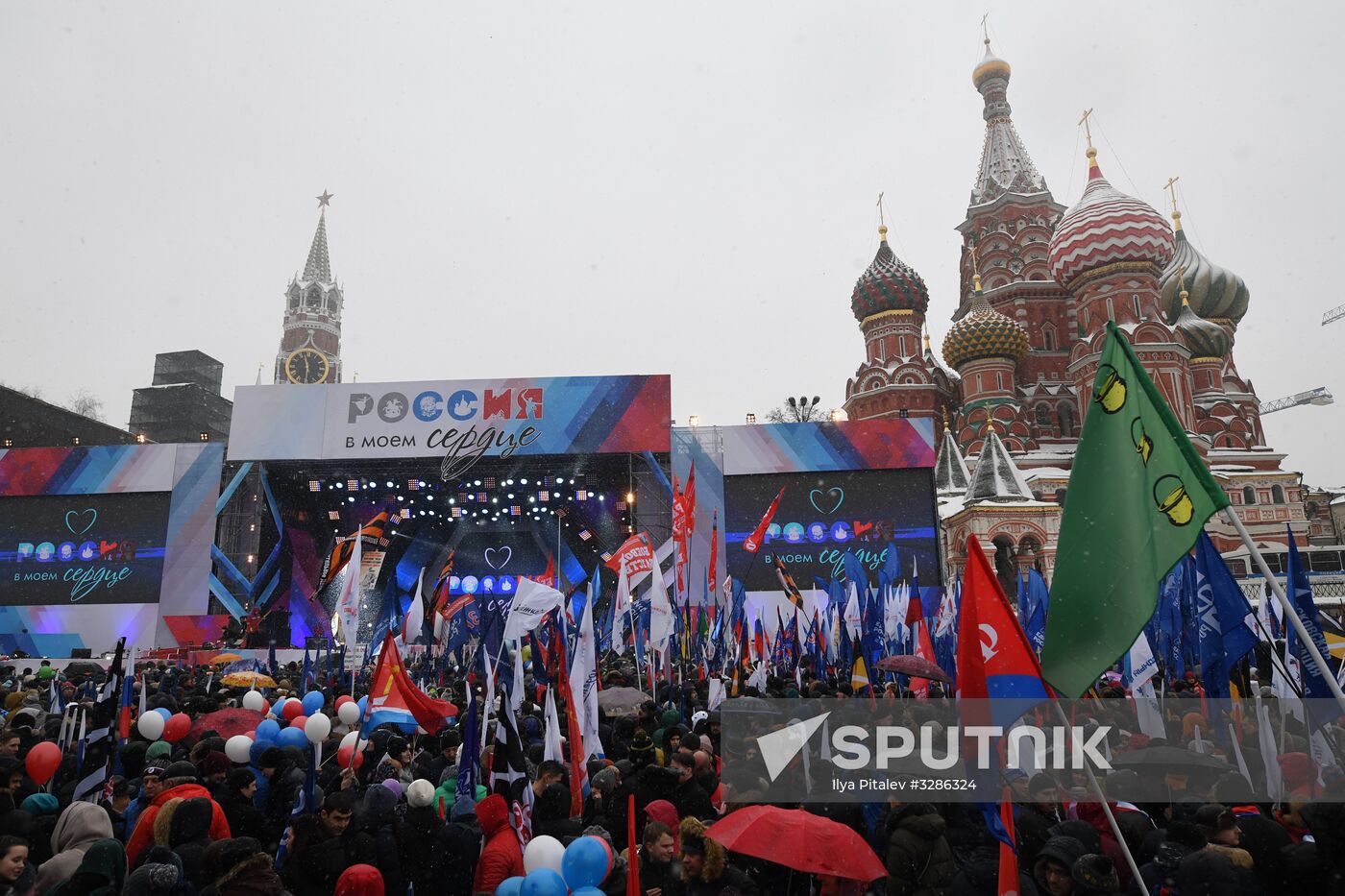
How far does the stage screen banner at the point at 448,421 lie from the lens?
2766 cm

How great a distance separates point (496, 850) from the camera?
443 centimetres

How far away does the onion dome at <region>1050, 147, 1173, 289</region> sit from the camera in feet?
125

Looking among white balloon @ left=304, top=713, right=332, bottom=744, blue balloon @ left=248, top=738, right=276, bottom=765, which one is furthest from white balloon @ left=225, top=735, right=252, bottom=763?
white balloon @ left=304, top=713, right=332, bottom=744

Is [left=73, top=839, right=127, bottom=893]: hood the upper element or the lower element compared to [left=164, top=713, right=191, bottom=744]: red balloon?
lower

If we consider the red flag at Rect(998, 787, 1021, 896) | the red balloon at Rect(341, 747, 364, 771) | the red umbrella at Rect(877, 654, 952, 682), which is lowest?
the red flag at Rect(998, 787, 1021, 896)

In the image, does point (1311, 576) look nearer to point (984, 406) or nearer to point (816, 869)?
point (984, 406)

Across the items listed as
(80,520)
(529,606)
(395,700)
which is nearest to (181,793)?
(395,700)

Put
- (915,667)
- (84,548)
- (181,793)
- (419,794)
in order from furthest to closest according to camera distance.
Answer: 1. (84,548)
2. (915,667)
3. (419,794)
4. (181,793)

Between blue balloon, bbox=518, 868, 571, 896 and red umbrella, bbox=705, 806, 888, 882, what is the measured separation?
84 centimetres

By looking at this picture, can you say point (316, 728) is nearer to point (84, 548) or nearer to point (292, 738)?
point (292, 738)

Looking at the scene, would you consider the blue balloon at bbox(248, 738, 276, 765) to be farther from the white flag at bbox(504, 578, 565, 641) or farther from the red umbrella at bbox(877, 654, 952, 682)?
the red umbrella at bbox(877, 654, 952, 682)

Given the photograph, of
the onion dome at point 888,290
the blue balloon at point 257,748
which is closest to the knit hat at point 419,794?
the blue balloon at point 257,748

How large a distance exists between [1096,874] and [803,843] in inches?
48.4

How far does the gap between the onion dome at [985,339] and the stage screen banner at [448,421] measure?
17424mm
